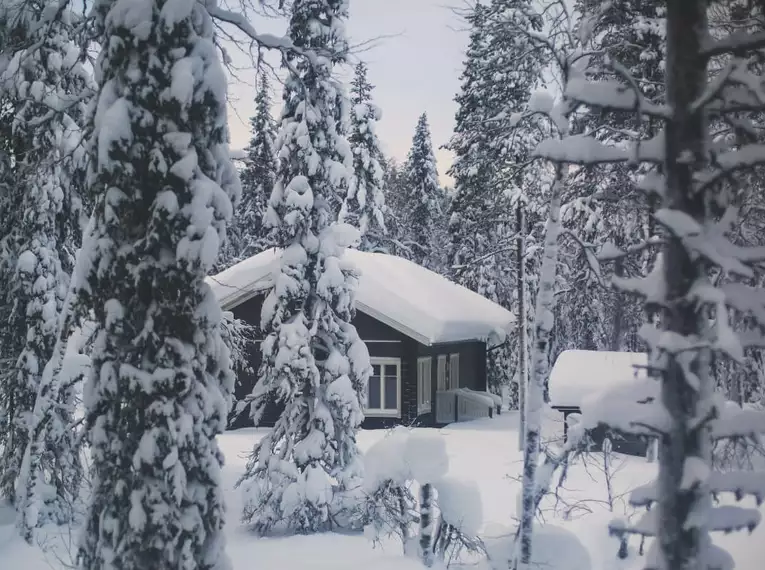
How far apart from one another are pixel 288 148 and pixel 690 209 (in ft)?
35.8

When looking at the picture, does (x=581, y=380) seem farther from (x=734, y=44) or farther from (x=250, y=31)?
(x=734, y=44)

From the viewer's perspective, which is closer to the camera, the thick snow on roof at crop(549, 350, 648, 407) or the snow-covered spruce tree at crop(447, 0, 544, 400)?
the snow-covered spruce tree at crop(447, 0, 544, 400)

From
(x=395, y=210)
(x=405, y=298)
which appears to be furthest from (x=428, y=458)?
(x=395, y=210)

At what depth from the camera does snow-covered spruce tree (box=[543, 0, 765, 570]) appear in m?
3.93

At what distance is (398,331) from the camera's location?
24375 mm

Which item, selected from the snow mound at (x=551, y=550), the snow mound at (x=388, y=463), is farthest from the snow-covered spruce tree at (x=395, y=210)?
the snow mound at (x=551, y=550)

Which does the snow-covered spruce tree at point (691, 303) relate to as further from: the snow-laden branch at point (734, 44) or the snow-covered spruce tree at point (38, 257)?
the snow-covered spruce tree at point (38, 257)

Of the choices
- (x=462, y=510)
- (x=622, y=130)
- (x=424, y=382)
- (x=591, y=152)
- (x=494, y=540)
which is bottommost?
(x=494, y=540)

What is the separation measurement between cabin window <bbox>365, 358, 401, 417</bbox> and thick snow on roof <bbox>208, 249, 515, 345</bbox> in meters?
1.79

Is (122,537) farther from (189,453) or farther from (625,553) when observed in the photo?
(625,553)

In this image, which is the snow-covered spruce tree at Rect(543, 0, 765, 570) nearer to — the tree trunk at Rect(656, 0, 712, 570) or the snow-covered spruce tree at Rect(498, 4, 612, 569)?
the tree trunk at Rect(656, 0, 712, 570)

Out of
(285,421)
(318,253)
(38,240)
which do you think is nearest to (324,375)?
(285,421)

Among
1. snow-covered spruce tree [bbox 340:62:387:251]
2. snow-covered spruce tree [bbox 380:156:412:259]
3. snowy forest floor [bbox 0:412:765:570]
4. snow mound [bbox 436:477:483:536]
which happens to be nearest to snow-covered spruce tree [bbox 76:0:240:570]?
snowy forest floor [bbox 0:412:765:570]

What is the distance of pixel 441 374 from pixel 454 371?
164 centimetres
